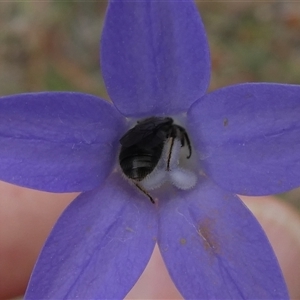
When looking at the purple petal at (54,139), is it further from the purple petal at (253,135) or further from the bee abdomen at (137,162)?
the purple petal at (253,135)

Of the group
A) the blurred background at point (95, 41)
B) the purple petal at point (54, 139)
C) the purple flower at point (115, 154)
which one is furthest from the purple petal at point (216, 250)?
the blurred background at point (95, 41)

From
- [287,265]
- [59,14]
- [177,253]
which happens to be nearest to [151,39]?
[177,253]

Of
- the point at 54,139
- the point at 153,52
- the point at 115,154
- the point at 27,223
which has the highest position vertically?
the point at 153,52

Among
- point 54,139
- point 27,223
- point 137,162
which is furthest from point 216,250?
point 27,223

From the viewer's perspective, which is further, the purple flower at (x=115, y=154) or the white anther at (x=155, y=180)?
the white anther at (x=155, y=180)

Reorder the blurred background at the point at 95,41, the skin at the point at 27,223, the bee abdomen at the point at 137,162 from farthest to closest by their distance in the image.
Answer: the blurred background at the point at 95,41 → the skin at the point at 27,223 → the bee abdomen at the point at 137,162

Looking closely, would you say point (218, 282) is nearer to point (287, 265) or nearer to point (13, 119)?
point (13, 119)

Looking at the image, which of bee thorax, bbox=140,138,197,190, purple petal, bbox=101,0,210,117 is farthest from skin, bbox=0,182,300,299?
purple petal, bbox=101,0,210,117

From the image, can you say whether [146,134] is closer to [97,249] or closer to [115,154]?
[115,154]

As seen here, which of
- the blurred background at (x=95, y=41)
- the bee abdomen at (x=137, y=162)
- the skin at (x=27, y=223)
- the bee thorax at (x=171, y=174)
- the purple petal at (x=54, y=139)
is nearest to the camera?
the purple petal at (x=54, y=139)
